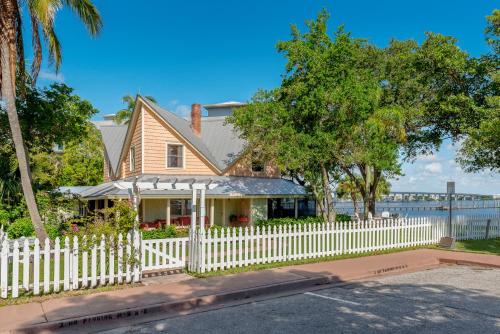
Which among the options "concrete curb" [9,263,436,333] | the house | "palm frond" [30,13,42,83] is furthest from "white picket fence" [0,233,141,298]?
the house

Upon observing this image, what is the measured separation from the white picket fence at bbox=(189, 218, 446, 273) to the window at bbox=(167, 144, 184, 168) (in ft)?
34.0

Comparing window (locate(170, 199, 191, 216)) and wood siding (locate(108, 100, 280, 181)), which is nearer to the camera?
wood siding (locate(108, 100, 280, 181))

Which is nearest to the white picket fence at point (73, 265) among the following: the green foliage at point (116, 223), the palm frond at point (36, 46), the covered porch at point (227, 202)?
the green foliage at point (116, 223)

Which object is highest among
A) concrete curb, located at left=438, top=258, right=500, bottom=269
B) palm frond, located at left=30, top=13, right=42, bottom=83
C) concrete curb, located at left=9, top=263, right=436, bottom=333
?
palm frond, located at left=30, top=13, right=42, bottom=83

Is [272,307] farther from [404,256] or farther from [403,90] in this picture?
[403,90]

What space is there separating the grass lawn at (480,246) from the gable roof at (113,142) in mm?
21347

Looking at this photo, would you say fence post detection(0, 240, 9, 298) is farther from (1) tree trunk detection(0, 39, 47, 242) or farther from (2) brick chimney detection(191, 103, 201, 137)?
(2) brick chimney detection(191, 103, 201, 137)

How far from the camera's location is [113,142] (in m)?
31.4

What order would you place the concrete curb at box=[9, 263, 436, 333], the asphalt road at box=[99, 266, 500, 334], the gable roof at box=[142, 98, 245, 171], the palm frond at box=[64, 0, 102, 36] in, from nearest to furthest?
the asphalt road at box=[99, 266, 500, 334], the concrete curb at box=[9, 263, 436, 333], the palm frond at box=[64, 0, 102, 36], the gable roof at box=[142, 98, 245, 171]

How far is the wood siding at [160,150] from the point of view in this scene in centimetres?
2423

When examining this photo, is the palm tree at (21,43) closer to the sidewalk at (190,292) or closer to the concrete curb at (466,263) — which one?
the sidewalk at (190,292)

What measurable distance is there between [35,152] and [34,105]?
5.35 m

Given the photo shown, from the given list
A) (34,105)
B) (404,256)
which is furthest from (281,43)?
(34,105)

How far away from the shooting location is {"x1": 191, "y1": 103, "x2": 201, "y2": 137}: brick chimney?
28656mm
